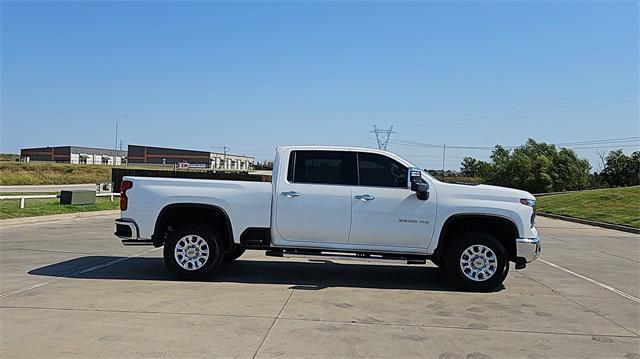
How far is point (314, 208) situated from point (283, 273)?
5.71ft

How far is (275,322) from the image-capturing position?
20.2 ft

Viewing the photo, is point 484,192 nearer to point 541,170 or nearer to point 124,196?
point 124,196

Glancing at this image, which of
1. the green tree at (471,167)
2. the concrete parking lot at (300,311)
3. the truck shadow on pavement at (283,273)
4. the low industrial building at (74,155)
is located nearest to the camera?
the concrete parking lot at (300,311)

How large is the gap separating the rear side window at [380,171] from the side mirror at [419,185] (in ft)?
0.52

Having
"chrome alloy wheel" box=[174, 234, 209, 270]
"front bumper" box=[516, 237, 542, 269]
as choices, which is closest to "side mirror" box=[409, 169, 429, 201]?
"front bumper" box=[516, 237, 542, 269]

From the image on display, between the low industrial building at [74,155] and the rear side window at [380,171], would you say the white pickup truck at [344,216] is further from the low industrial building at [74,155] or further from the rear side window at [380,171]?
the low industrial building at [74,155]

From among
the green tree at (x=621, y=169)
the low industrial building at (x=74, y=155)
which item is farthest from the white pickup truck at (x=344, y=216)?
the low industrial building at (x=74, y=155)

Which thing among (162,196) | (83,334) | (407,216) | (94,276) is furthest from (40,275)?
(407,216)

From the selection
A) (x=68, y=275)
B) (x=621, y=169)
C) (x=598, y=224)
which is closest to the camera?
(x=68, y=275)

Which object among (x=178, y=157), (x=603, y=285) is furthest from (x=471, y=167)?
(x=603, y=285)

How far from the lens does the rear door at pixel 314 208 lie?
320 inches

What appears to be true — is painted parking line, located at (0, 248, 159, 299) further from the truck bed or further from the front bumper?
the front bumper

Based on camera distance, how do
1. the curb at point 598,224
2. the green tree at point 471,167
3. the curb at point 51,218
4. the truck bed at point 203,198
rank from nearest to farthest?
the truck bed at point 203,198 < the curb at point 51,218 < the curb at point 598,224 < the green tree at point 471,167

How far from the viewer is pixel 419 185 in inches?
317
